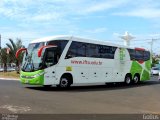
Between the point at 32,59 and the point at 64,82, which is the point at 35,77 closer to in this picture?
the point at 32,59

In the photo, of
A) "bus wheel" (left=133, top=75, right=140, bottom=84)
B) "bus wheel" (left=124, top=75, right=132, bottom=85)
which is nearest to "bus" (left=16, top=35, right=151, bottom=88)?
"bus wheel" (left=124, top=75, right=132, bottom=85)

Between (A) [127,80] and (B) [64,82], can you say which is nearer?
(B) [64,82]

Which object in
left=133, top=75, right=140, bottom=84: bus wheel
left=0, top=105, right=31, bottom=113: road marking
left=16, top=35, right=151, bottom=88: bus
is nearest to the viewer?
left=0, top=105, right=31, bottom=113: road marking

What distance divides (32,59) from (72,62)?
8.50ft

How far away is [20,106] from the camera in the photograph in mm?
13195

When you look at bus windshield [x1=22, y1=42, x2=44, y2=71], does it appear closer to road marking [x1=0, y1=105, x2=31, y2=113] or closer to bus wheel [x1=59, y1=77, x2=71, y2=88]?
bus wheel [x1=59, y1=77, x2=71, y2=88]

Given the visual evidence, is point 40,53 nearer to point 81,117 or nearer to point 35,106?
point 35,106

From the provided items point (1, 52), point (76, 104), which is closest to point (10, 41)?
point (1, 52)

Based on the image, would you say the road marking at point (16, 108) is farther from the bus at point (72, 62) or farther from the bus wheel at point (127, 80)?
the bus wheel at point (127, 80)

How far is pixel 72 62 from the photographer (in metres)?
22.2

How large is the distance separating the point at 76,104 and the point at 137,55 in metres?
16.1

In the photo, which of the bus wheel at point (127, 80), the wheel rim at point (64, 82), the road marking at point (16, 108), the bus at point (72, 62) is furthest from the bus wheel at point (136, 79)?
the road marking at point (16, 108)

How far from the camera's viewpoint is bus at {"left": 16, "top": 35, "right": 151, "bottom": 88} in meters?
20.7

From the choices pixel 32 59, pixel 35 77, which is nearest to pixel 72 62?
pixel 32 59
